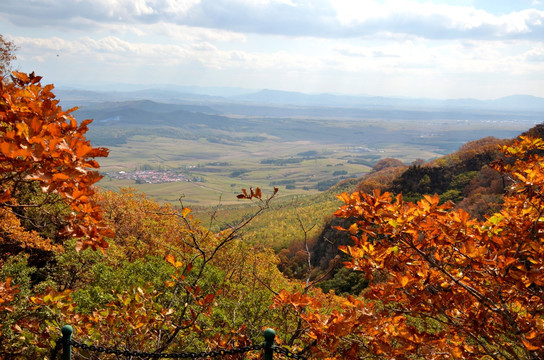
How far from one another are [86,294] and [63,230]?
25.3 ft

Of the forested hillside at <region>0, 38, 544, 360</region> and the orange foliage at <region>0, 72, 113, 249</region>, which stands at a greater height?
the orange foliage at <region>0, 72, 113, 249</region>

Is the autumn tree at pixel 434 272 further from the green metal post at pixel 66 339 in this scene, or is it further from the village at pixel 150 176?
the village at pixel 150 176

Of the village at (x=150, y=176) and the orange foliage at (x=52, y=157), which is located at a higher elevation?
the orange foliage at (x=52, y=157)

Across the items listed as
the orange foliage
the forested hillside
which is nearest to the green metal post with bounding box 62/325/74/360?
the forested hillside

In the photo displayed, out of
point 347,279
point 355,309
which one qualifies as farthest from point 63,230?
point 347,279

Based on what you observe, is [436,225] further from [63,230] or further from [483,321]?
[63,230]

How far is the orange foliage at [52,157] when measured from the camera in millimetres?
2297

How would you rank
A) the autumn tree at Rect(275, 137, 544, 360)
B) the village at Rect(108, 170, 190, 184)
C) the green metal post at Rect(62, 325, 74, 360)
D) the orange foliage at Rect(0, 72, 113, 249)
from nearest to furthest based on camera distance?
the orange foliage at Rect(0, 72, 113, 249) < the autumn tree at Rect(275, 137, 544, 360) < the green metal post at Rect(62, 325, 74, 360) < the village at Rect(108, 170, 190, 184)

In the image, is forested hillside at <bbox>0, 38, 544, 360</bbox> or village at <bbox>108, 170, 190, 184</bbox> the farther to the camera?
village at <bbox>108, 170, 190, 184</bbox>

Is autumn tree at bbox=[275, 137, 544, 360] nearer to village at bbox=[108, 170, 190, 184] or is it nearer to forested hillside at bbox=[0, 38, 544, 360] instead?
forested hillside at bbox=[0, 38, 544, 360]

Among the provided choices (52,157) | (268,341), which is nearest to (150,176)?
(268,341)

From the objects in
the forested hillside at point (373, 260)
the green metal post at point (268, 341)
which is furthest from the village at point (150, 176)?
the green metal post at point (268, 341)

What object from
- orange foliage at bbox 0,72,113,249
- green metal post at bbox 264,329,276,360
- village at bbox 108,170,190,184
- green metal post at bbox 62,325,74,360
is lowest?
village at bbox 108,170,190,184

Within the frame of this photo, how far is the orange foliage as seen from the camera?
2297mm
